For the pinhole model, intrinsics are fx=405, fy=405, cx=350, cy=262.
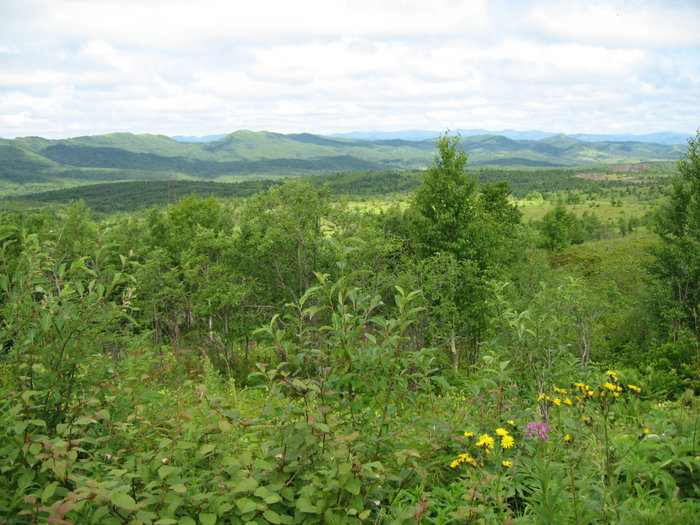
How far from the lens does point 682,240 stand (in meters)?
20.8

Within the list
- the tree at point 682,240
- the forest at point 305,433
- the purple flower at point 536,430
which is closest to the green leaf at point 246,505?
the forest at point 305,433

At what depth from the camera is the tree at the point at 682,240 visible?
65.8ft

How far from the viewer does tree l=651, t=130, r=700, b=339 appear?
20062 millimetres

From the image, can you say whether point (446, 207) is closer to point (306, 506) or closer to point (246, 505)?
point (306, 506)

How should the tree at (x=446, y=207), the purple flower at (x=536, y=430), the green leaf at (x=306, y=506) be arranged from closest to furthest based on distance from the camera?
the green leaf at (x=306, y=506)
the purple flower at (x=536, y=430)
the tree at (x=446, y=207)

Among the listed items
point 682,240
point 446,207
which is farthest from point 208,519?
point 682,240

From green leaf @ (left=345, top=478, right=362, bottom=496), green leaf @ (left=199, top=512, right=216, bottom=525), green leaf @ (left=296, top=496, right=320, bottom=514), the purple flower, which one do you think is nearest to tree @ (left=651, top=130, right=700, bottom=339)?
the purple flower

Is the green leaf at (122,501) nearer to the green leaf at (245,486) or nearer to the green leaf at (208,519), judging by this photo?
the green leaf at (208,519)

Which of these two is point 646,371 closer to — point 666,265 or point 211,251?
point 666,265

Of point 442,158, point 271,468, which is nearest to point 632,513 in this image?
point 271,468

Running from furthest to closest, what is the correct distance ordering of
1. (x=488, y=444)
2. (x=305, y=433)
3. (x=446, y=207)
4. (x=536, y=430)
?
(x=446, y=207)
(x=536, y=430)
(x=488, y=444)
(x=305, y=433)

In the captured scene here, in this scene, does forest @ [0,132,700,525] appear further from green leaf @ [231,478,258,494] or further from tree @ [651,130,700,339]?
tree @ [651,130,700,339]

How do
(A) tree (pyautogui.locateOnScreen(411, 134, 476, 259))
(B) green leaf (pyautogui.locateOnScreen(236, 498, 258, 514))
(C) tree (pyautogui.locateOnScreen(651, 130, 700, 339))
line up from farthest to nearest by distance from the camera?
1. (C) tree (pyautogui.locateOnScreen(651, 130, 700, 339))
2. (A) tree (pyautogui.locateOnScreen(411, 134, 476, 259))
3. (B) green leaf (pyautogui.locateOnScreen(236, 498, 258, 514))

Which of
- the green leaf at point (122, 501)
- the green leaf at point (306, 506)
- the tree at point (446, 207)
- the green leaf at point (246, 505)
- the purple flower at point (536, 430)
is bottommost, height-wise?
the purple flower at point (536, 430)
